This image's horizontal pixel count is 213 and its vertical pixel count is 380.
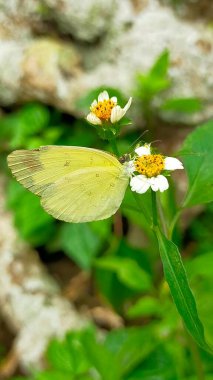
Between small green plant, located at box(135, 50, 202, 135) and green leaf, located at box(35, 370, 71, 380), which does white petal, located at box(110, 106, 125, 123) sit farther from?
small green plant, located at box(135, 50, 202, 135)

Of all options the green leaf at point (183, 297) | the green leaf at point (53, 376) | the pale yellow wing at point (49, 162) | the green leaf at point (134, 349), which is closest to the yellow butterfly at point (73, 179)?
the pale yellow wing at point (49, 162)

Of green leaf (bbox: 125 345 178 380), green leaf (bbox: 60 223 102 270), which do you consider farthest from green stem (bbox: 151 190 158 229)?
green leaf (bbox: 60 223 102 270)

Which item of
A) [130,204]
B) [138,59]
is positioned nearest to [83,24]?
[138,59]

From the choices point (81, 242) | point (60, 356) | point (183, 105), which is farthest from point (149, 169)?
point (81, 242)

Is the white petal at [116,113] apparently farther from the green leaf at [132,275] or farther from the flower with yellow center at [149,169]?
the green leaf at [132,275]

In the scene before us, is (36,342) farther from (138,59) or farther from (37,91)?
(138,59)

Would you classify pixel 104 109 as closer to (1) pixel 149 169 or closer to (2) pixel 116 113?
(2) pixel 116 113
